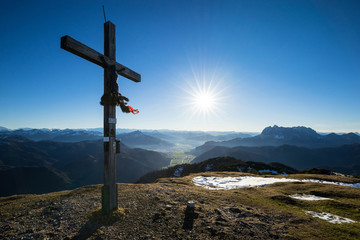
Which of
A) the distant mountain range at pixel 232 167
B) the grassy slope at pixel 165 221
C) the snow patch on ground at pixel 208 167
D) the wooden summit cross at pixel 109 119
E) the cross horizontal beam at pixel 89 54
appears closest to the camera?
the cross horizontal beam at pixel 89 54

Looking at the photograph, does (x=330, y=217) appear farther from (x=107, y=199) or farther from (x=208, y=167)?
(x=208, y=167)

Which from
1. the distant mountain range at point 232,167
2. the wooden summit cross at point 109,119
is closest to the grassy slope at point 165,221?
the wooden summit cross at point 109,119

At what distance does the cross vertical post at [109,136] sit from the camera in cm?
751

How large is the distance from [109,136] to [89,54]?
12.4ft

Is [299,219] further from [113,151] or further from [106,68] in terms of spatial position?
[106,68]

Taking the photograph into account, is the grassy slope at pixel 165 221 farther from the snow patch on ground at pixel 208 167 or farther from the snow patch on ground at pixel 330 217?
the snow patch on ground at pixel 208 167

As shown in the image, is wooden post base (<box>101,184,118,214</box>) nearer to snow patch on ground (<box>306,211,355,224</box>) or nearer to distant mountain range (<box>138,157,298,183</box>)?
snow patch on ground (<box>306,211,355,224</box>)

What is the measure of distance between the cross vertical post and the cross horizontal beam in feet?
1.20

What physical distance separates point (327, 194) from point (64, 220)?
18.3 metres

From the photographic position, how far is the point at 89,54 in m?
6.94

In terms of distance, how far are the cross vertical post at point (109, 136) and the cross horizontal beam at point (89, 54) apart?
37 centimetres

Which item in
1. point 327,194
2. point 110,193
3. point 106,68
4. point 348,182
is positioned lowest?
point 348,182

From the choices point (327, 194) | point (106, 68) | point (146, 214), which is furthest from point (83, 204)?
point (327, 194)

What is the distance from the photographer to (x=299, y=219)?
25.3 ft
